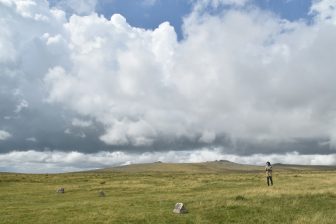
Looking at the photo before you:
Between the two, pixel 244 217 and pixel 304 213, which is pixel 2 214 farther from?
pixel 304 213

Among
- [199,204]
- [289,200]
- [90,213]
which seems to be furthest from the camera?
[289,200]

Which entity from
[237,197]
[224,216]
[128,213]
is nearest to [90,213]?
[128,213]

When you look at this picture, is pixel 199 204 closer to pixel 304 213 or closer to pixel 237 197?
pixel 237 197

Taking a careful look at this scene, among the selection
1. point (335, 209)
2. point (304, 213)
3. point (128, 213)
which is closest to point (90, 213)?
point (128, 213)

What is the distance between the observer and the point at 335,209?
101ft

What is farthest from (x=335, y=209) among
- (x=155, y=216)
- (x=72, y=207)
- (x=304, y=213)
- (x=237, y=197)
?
(x=72, y=207)

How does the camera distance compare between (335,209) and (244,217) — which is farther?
(335,209)

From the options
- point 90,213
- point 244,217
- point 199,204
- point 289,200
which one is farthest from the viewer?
point 289,200

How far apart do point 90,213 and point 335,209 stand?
53.5ft

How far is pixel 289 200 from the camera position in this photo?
33.5m

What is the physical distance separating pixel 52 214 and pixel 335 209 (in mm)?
18835

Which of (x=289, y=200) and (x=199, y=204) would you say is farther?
(x=289, y=200)

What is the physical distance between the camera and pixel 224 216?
2770 centimetres

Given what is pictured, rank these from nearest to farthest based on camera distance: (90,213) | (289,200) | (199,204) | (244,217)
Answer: (244,217) → (90,213) → (199,204) → (289,200)
